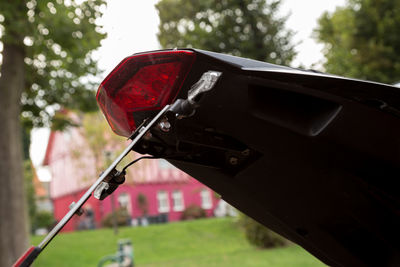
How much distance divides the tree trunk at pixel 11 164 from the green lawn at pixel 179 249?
12.6ft

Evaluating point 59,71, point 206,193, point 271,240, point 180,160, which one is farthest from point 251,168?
point 206,193

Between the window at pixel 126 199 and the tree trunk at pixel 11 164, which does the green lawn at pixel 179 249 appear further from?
the window at pixel 126 199

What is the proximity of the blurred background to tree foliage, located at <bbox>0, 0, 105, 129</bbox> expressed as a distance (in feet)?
0.08

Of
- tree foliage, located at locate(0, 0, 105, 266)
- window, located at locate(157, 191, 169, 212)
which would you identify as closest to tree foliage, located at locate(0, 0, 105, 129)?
tree foliage, located at locate(0, 0, 105, 266)

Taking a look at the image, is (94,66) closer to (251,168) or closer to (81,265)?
(81,265)

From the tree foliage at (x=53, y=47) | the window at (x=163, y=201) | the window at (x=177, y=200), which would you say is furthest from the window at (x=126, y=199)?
the tree foliage at (x=53, y=47)

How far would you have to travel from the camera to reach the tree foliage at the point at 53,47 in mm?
6891

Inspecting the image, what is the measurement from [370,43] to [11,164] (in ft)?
45.5

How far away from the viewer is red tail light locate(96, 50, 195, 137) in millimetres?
1243

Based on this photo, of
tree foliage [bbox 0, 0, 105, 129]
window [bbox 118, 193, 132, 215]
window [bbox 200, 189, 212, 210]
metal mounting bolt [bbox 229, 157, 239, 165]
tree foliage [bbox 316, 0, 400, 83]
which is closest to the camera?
metal mounting bolt [bbox 229, 157, 239, 165]

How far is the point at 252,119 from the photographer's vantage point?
1.23 meters

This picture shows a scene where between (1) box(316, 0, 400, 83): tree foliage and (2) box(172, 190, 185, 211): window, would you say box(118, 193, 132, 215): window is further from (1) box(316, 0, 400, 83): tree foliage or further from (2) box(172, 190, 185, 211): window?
(1) box(316, 0, 400, 83): tree foliage

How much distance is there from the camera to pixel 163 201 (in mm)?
29688

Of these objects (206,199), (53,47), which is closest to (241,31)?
(53,47)
